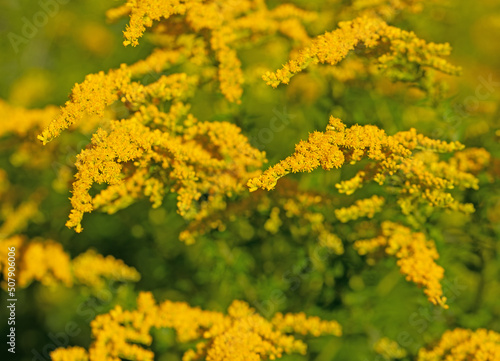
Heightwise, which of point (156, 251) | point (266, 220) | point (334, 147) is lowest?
point (156, 251)

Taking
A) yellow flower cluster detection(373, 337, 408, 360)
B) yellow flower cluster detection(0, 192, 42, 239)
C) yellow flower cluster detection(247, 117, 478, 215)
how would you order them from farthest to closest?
yellow flower cluster detection(0, 192, 42, 239) < yellow flower cluster detection(373, 337, 408, 360) < yellow flower cluster detection(247, 117, 478, 215)

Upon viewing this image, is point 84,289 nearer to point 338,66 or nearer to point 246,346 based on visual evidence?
point 246,346

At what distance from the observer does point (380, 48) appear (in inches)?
36.1

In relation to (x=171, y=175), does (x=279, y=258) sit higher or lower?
lower

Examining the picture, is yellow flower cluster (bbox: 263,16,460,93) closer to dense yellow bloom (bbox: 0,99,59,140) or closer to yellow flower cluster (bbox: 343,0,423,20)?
yellow flower cluster (bbox: 343,0,423,20)

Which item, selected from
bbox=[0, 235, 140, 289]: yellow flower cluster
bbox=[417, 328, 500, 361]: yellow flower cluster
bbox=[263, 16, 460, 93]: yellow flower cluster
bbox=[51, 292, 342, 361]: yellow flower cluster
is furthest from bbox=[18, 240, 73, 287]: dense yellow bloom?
bbox=[417, 328, 500, 361]: yellow flower cluster

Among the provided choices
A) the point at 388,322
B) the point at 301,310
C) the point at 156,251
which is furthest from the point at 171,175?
the point at 388,322

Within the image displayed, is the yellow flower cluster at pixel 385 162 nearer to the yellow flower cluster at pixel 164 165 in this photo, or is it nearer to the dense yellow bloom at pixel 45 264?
the yellow flower cluster at pixel 164 165

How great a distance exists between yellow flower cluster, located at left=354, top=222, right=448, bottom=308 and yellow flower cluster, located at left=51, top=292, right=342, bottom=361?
0.21m

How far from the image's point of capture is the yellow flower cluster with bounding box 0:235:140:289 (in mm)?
1005

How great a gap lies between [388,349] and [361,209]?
13.0 inches

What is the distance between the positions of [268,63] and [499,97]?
21.9 inches

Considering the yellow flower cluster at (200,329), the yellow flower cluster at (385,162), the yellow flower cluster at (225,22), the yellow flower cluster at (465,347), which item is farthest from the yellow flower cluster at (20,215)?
the yellow flower cluster at (465,347)

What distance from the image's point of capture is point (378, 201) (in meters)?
0.92
